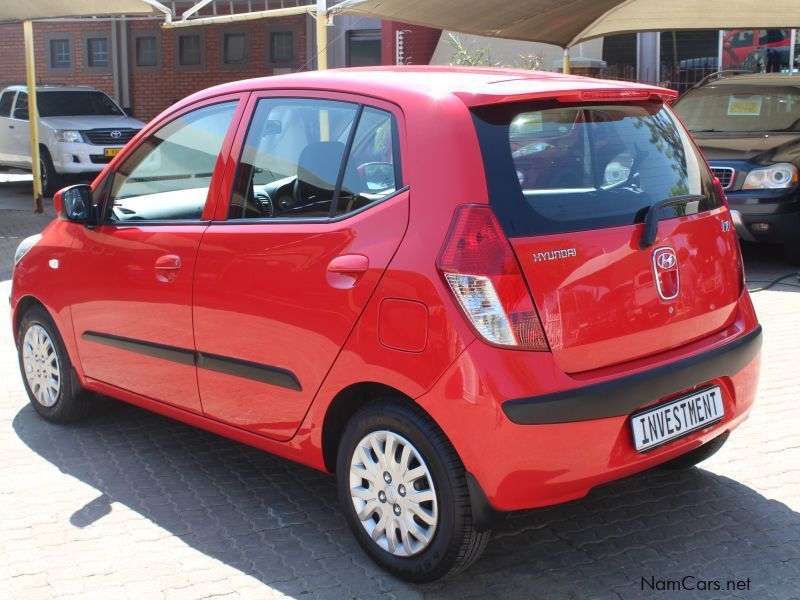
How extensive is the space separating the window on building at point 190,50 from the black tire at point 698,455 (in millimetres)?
19398

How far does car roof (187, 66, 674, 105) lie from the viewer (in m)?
3.54

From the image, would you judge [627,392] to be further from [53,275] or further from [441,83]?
[53,275]

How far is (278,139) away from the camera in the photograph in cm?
415

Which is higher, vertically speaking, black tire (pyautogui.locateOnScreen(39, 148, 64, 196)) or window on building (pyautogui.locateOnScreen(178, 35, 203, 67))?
window on building (pyautogui.locateOnScreen(178, 35, 203, 67))

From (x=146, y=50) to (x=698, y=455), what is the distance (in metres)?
20.6

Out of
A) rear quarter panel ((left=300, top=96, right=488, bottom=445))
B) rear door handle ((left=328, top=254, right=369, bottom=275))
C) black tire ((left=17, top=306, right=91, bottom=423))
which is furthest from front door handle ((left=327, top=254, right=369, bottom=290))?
black tire ((left=17, top=306, right=91, bottom=423))

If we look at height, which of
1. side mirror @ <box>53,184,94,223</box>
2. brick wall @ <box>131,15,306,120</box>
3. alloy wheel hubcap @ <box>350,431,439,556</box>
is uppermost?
brick wall @ <box>131,15,306,120</box>

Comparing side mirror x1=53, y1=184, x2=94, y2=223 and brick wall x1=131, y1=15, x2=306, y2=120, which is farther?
brick wall x1=131, y1=15, x2=306, y2=120

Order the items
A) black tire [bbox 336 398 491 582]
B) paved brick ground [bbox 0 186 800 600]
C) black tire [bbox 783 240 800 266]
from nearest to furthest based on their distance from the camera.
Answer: black tire [bbox 336 398 491 582], paved brick ground [bbox 0 186 800 600], black tire [bbox 783 240 800 266]

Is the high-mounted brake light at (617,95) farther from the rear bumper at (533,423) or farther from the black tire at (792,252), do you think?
the black tire at (792,252)

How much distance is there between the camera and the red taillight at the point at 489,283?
3277mm

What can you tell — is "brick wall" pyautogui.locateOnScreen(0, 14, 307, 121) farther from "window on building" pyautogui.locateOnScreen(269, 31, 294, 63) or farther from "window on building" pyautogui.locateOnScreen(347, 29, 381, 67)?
"window on building" pyautogui.locateOnScreen(347, 29, 381, 67)

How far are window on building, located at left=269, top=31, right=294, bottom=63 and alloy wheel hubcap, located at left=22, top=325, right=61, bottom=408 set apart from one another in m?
17.1

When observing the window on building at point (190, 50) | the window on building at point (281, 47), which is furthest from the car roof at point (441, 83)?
the window on building at point (190, 50)
